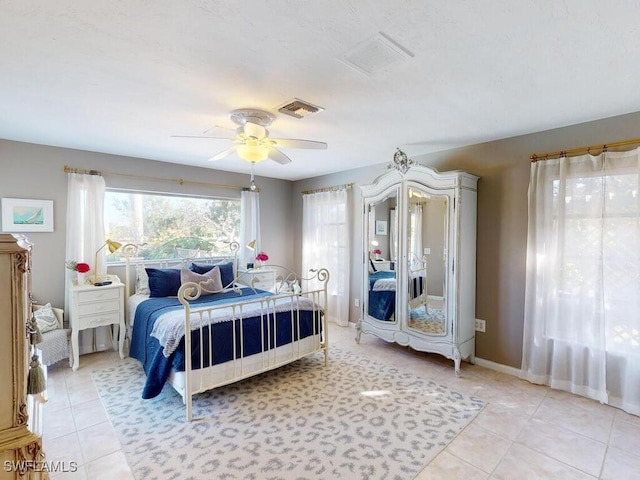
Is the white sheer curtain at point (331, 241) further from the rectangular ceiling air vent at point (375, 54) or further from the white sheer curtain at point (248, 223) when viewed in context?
the rectangular ceiling air vent at point (375, 54)

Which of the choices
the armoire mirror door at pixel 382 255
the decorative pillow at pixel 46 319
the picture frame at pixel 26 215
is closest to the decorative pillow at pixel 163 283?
the decorative pillow at pixel 46 319

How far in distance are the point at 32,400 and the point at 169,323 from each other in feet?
4.37

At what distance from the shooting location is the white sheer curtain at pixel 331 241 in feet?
15.5

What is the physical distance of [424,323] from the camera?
3.41m

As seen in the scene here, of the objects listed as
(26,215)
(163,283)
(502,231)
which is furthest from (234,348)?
(502,231)

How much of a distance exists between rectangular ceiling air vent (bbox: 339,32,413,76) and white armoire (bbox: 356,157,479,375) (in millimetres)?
1680

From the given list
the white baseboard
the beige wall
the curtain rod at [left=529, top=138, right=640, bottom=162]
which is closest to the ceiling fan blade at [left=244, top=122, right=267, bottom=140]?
the beige wall

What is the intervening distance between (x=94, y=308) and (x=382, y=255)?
324 cm

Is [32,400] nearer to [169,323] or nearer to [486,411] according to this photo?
[169,323]

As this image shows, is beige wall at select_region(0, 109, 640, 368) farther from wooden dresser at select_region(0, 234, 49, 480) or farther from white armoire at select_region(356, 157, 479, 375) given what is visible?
wooden dresser at select_region(0, 234, 49, 480)

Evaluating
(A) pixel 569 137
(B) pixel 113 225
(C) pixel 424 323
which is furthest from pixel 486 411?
(B) pixel 113 225

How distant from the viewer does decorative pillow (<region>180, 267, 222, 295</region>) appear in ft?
11.7

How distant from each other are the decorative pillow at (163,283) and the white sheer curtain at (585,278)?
12.2 ft

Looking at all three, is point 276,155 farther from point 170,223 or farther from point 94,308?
point 94,308
